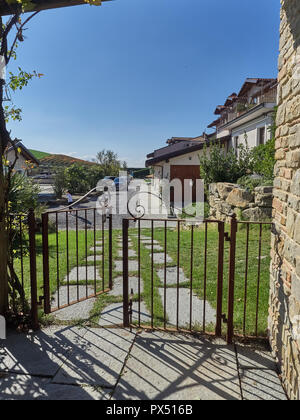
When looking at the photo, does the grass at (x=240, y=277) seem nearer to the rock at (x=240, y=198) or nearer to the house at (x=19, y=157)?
the rock at (x=240, y=198)

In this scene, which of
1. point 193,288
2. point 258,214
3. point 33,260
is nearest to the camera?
point 33,260

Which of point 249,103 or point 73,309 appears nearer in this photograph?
point 73,309

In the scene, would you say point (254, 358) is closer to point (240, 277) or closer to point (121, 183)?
point (240, 277)

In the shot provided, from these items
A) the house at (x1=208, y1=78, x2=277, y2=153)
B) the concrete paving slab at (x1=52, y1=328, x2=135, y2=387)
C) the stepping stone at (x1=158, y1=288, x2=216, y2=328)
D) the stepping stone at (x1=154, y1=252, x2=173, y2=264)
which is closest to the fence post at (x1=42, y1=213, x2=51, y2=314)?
the concrete paving slab at (x1=52, y1=328, x2=135, y2=387)

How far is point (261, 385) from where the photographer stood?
197 centimetres

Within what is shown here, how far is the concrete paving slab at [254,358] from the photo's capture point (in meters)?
2.20

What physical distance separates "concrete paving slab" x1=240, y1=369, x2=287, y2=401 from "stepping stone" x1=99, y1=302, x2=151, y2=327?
1183 millimetres

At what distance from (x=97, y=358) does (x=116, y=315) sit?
78 cm

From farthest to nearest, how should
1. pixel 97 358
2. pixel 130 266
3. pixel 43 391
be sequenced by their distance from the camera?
pixel 130 266 < pixel 97 358 < pixel 43 391

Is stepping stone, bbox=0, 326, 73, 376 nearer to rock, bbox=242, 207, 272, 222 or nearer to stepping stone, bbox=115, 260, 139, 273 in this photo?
stepping stone, bbox=115, 260, 139, 273

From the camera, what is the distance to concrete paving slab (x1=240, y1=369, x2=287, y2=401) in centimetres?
186

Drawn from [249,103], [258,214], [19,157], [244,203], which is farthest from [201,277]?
[249,103]
